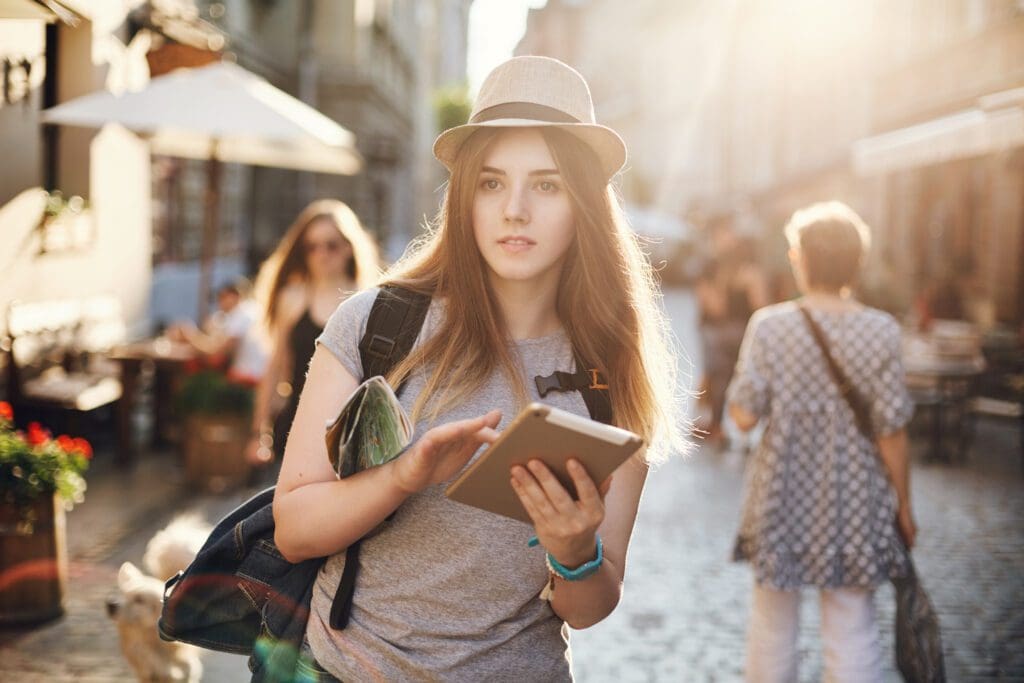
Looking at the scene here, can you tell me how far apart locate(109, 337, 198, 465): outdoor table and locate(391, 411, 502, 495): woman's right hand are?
7530mm

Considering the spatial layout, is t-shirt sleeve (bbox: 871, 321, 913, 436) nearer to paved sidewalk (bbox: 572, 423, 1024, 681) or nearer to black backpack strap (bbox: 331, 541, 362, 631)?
paved sidewalk (bbox: 572, 423, 1024, 681)

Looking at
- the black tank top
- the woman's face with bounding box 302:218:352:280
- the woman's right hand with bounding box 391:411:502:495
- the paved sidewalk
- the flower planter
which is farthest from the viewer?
the flower planter

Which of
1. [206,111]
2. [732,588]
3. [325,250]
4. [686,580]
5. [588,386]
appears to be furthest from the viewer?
[206,111]

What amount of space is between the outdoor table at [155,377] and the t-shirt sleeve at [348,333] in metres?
7.23

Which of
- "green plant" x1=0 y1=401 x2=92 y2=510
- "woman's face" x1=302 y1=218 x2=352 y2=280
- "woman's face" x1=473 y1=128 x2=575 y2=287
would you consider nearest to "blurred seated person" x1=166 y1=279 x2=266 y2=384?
"woman's face" x1=302 y1=218 x2=352 y2=280

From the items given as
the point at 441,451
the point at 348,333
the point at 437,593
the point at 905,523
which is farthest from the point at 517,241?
the point at 905,523

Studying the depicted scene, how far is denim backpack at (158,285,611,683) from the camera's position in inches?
82.6

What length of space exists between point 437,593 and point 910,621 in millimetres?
2535

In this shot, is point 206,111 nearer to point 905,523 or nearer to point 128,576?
point 128,576

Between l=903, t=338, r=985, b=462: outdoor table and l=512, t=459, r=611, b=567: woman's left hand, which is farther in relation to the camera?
l=903, t=338, r=985, b=462: outdoor table

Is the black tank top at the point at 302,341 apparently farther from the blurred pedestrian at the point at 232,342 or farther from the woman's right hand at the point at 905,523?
the woman's right hand at the point at 905,523

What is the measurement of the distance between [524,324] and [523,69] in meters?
0.52

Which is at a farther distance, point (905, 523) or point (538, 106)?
point (905, 523)

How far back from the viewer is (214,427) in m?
8.11
